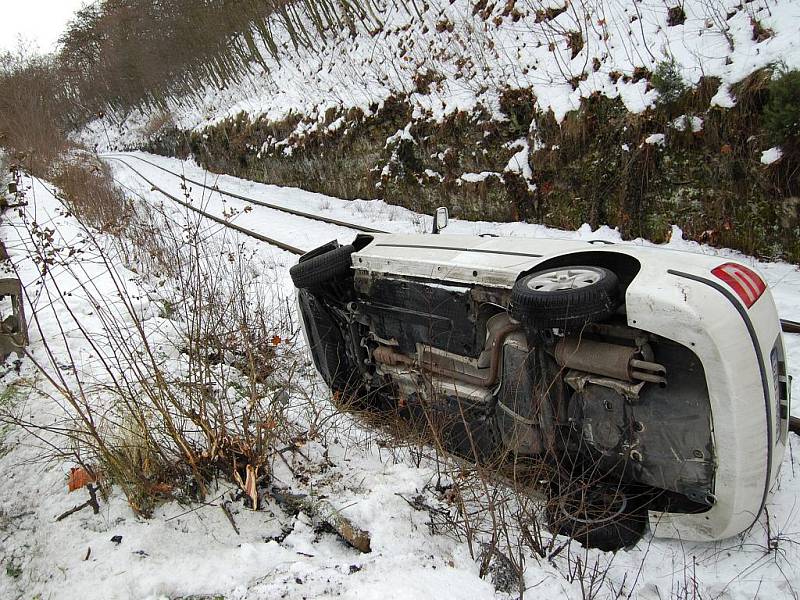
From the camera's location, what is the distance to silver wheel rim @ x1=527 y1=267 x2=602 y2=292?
2625 millimetres

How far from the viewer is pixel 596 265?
302cm

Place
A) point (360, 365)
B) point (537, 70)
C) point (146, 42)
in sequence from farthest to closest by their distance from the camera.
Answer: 1. point (146, 42)
2. point (537, 70)
3. point (360, 365)

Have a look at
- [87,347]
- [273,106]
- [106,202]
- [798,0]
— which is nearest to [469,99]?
[798,0]

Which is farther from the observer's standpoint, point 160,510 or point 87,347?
point 87,347

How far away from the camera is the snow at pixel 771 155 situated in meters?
6.18

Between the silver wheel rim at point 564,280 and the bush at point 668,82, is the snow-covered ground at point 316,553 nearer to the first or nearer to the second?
the silver wheel rim at point 564,280

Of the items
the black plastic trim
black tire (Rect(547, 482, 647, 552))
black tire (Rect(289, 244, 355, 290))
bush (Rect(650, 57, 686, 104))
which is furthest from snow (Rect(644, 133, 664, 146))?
black tire (Rect(547, 482, 647, 552))

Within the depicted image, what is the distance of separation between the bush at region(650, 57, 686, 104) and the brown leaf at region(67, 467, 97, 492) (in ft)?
26.4

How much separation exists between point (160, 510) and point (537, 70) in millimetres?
9830

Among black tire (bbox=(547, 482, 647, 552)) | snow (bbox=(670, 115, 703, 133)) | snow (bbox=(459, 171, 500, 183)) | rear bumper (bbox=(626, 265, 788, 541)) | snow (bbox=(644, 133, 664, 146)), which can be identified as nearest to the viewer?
rear bumper (bbox=(626, 265, 788, 541))

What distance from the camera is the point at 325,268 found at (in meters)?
3.94

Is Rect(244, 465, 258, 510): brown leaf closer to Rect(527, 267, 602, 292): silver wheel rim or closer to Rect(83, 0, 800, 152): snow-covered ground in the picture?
Rect(527, 267, 602, 292): silver wheel rim

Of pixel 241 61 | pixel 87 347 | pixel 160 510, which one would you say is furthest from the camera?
pixel 241 61

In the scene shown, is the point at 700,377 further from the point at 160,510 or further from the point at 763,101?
the point at 763,101
